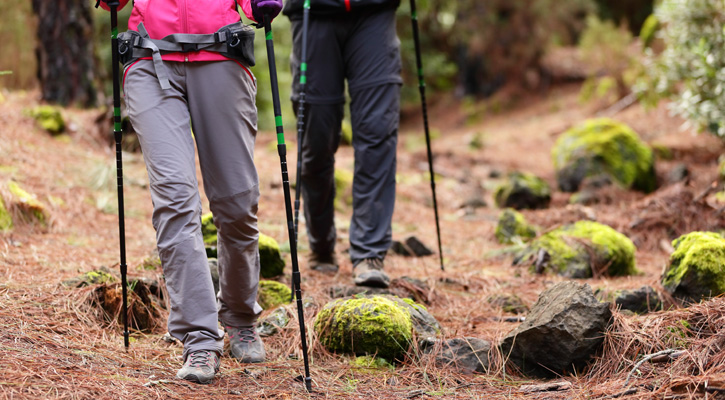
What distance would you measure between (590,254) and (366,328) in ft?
7.54

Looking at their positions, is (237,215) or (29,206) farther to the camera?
(29,206)

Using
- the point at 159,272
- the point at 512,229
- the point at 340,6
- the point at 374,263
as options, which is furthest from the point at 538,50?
the point at 159,272

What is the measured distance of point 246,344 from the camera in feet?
9.70

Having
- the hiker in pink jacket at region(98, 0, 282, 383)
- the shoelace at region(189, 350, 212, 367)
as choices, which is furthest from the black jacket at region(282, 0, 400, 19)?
the shoelace at region(189, 350, 212, 367)

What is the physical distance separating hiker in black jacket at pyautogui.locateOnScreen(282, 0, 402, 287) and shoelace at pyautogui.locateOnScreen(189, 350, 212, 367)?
1557mm

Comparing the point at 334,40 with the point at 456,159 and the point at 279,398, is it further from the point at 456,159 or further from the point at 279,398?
the point at 456,159

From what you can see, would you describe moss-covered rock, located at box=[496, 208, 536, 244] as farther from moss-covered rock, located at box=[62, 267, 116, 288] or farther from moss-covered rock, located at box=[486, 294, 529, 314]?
moss-covered rock, located at box=[62, 267, 116, 288]

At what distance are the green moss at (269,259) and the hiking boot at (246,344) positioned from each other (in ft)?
3.58

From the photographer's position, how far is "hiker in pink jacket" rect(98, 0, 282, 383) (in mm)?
2615

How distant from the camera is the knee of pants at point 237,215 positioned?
2.80 meters

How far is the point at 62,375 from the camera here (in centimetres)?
234

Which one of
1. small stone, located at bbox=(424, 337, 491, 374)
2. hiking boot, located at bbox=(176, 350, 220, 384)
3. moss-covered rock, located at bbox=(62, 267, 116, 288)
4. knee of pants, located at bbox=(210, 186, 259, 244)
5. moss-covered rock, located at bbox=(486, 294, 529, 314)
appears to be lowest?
moss-covered rock, located at bbox=(486, 294, 529, 314)

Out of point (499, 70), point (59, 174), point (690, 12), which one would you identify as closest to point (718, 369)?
point (59, 174)

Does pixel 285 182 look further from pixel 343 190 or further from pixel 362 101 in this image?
pixel 343 190
